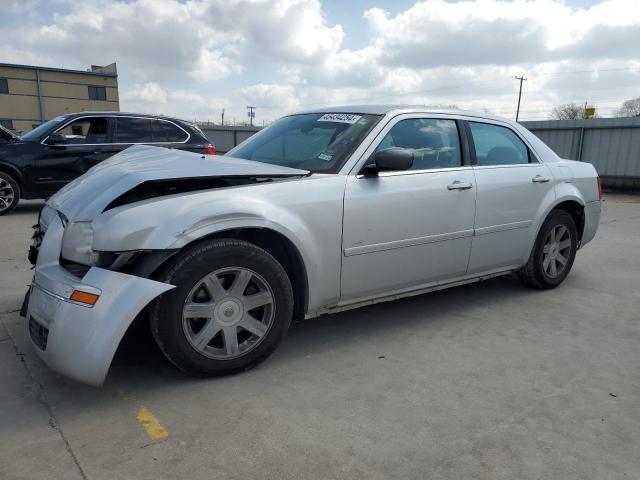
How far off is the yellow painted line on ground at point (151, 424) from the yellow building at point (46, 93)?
139ft

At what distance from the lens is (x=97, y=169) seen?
341cm

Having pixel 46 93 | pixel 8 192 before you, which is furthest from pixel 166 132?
pixel 46 93

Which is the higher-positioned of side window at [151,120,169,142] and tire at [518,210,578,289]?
side window at [151,120,169,142]

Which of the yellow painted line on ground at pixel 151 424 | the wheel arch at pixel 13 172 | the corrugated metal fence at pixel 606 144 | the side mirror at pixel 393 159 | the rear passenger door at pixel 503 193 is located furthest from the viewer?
the corrugated metal fence at pixel 606 144

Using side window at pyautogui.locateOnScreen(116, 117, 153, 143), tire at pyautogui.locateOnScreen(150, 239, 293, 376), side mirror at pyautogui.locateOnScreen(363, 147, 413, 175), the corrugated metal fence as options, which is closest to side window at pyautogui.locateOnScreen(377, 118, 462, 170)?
side mirror at pyautogui.locateOnScreen(363, 147, 413, 175)

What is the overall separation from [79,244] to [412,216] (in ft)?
6.80

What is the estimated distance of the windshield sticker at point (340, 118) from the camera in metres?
3.71

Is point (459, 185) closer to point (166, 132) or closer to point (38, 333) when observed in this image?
point (38, 333)

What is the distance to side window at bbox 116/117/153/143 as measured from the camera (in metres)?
8.74

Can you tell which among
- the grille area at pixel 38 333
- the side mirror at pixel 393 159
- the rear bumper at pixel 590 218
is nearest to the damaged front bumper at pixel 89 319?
the grille area at pixel 38 333

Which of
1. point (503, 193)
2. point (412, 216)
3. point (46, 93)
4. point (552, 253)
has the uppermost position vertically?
point (46, 93)

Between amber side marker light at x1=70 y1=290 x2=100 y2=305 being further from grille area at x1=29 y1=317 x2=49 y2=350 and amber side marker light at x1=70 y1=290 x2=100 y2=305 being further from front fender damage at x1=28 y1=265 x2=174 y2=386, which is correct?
grille area at x1=29 y1=317 x2=49 y2=350

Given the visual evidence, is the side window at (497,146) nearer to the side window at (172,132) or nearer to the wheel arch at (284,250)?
the wheel arch at (284,250)

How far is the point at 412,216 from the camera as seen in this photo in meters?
3.53
